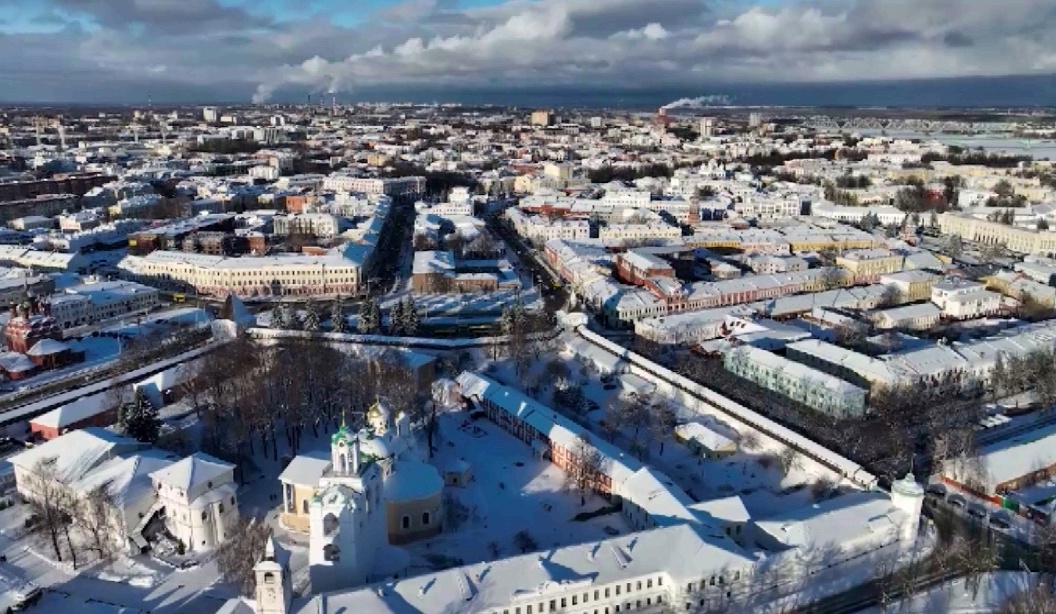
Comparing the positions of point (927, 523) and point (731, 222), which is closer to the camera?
point (927, 523)

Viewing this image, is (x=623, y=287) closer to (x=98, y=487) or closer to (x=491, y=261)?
(x=491, y=261)

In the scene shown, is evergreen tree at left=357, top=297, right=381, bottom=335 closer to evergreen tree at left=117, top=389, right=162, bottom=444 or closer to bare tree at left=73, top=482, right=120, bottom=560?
evergreen tree at left=117, top=389, right=162, bottom=444

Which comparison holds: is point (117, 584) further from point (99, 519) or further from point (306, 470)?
point (306, 470)

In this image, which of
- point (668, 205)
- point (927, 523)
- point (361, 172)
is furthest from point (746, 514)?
point (361, 172)

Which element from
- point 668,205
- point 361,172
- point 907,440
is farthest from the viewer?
point 361,172

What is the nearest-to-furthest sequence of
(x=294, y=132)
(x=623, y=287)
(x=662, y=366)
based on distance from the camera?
(x=662, y=366), (x=623, y=287), (x=294, y=132)

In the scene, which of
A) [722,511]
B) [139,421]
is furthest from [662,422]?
[139,421]
